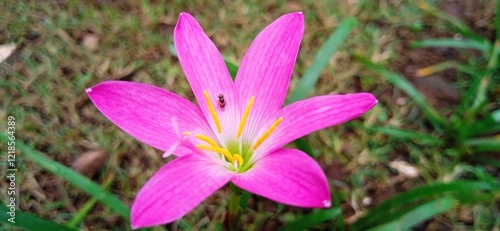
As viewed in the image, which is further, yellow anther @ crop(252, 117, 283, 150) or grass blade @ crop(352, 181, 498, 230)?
grass blade @ crop(352, 181, 498, 230)

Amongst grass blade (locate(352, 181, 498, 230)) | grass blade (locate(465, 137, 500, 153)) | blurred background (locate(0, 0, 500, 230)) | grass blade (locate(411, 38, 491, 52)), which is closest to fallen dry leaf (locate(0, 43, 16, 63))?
blurred background (locate(0, 0, 500, 230))

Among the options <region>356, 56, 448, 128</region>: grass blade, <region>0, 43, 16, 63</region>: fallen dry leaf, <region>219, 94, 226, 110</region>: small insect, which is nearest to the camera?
<region>219, 94, 226, 110</region>: small insect

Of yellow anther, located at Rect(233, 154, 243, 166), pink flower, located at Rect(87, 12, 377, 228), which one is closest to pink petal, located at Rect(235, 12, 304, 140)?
pink flower, located at Rect(87, 12, 377, 228)

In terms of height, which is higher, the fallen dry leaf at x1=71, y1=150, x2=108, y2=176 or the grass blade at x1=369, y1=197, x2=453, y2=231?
the fallen dry leaf at x1=71, y1=150, x2=108, y2=176

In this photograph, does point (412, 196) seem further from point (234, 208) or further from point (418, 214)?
point (234, 208)

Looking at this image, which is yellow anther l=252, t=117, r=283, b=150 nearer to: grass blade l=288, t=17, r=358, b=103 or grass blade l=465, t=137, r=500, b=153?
grass blade l=288, t=17, r=358, b=103

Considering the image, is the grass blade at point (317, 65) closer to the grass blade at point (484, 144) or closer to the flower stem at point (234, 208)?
the flower stem at point (234, 208)

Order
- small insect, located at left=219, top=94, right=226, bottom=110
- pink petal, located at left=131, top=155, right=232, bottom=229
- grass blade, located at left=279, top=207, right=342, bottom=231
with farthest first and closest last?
grass blade, located at left=279, top=207, right=342, bottom=231
small insect, located at left=219, top=94, right=226, bottom=110
pink petal, located at left=131, top=155, right=232, bottom=229

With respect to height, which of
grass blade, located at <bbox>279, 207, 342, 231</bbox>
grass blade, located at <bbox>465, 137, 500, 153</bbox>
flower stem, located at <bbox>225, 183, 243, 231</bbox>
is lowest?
grass blade, located at <bbox>465, 137, 500, 153</bbox>

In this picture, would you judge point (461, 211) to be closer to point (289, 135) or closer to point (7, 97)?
point (289, 135)
